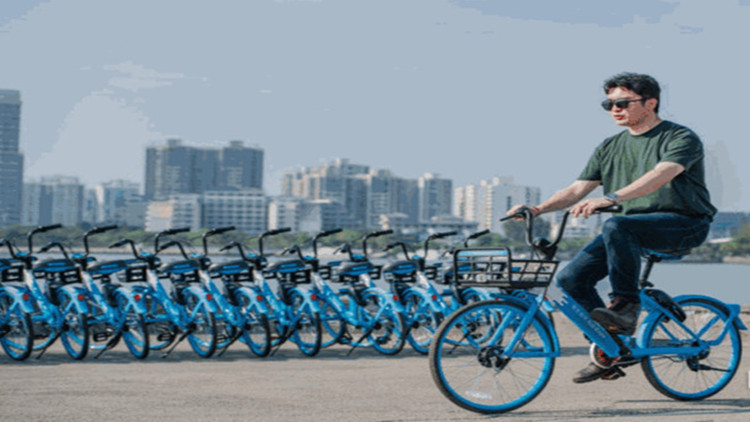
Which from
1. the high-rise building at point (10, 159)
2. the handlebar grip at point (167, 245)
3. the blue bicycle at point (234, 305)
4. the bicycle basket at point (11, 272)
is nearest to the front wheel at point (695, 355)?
the blue bicycle at point (234, 305)

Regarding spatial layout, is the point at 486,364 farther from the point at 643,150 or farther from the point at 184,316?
the point at 184,316

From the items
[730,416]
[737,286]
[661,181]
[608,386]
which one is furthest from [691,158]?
[737,286]

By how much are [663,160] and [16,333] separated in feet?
18.4

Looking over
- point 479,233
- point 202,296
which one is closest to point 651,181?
point 479,233

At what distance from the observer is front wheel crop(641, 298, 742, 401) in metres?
5.32

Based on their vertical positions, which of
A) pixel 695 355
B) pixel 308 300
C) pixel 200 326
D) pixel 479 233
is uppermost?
pixel 479 233

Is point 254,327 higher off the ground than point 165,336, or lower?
higher

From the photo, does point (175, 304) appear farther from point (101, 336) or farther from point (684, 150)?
point (684, 150)

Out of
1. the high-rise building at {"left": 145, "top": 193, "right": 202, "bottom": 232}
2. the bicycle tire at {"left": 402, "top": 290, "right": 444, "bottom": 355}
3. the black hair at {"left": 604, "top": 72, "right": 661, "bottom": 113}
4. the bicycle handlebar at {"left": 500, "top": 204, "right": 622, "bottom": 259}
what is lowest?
the high-rise building at {"left": 145, "top": 193, "right": 202, "bottom": 232}

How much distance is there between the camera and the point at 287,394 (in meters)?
5.92

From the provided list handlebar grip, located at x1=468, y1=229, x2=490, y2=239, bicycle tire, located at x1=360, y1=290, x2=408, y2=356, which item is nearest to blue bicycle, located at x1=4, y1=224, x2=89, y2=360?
bicycle tire, located at x1=360, y1=290, x2=408, y2=356

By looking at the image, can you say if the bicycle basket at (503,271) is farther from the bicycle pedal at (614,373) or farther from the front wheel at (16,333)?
the front wheel at (16,333)

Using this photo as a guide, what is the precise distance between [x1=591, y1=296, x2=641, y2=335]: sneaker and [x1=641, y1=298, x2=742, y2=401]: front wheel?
280 mm

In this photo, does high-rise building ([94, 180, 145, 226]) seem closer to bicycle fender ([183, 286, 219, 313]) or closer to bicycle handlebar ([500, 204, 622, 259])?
bicycle fender ([183, 286, 219, 313])
